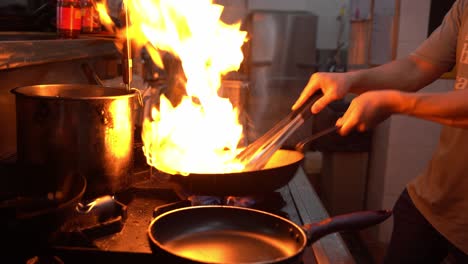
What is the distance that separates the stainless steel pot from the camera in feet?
3.78

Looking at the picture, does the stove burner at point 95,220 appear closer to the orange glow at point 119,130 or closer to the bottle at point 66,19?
the orange glow at point 119,130

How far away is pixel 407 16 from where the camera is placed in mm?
2912

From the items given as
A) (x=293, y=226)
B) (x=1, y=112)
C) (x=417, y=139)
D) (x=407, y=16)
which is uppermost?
(x=407, y=16)

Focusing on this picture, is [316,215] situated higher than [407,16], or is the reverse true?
[407,16]

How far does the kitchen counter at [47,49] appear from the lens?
1339 mm

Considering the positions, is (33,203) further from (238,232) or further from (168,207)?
(238,232)

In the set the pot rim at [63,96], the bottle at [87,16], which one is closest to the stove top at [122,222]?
the pot rim at [63,96]

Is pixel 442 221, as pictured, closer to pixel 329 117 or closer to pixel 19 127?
pixel 19 127

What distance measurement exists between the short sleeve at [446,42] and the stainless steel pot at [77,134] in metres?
1.10

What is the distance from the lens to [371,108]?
1.33 meters

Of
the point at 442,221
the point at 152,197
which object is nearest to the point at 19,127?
the point at 152,197

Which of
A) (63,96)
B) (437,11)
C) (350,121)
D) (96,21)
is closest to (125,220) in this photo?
(63,96)

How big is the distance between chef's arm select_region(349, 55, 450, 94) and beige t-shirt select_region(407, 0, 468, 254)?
0.06 metres

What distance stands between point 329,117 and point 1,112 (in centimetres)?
253
